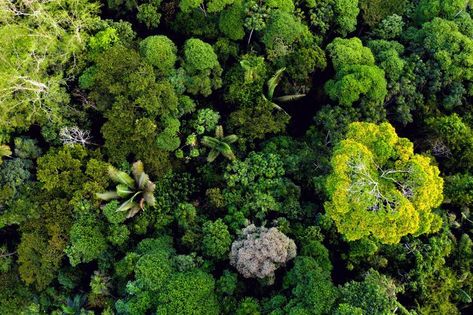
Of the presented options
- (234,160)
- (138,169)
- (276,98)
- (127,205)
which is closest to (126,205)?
(127,205)

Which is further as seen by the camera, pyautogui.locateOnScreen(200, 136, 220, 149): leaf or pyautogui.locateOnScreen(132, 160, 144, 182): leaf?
pyautogui.locateOnScreen(200, 136, 220, 149): leaf

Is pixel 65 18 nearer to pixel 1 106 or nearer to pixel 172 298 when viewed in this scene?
pixel 1 106

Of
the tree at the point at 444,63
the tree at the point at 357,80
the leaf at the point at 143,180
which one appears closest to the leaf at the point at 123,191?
the leaf at the point at 143,180

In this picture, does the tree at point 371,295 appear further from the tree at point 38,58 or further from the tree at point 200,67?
the tree at point 38,58

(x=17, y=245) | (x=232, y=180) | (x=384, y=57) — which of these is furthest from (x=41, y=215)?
(x=384, y=57)

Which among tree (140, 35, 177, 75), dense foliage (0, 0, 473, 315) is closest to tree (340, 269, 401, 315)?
dense foliage (0, 0, 473, 315)

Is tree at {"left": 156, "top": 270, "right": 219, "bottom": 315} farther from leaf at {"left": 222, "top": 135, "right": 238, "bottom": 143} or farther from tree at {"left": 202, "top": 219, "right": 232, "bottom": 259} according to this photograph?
leaf at {"left": 222, "top": 135, "right": 238, "bottom": 143}
